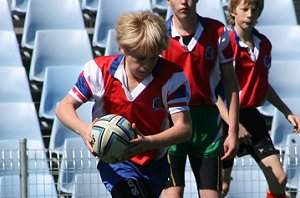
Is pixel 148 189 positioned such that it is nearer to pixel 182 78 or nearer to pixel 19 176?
pixel 182 78

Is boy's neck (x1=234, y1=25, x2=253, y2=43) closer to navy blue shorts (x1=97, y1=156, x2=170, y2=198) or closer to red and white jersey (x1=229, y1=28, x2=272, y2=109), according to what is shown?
red and white jersey (x1=229, y1=28, x2=272, y2=109)

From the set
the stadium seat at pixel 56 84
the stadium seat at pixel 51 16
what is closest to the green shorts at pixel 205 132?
the stadium seat at pixel 56 84

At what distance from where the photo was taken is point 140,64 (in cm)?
460

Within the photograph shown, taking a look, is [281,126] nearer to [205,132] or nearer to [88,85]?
[205,132]

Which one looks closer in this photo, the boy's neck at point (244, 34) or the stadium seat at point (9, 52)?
the boy's neck at point (244, 34)

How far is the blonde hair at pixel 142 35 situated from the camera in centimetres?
449

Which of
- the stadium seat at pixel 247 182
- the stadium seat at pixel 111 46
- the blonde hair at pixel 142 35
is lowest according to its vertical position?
the stadium seat at pixel 247 182

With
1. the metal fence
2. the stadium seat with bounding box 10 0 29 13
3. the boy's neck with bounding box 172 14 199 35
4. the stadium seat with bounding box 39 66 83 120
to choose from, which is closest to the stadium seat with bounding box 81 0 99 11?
the stadium seat with bounding box 10 0 29 13

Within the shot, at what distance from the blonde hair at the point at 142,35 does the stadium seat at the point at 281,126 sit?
3.81m

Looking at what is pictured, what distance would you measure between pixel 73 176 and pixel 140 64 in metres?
2.62

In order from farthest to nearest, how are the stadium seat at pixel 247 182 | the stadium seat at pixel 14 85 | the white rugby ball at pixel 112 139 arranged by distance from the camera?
1. the stadium seat at pixel 14 85
2. the stadium seat at pixel 247 182
3. the white rugby ball at pixel 112 139

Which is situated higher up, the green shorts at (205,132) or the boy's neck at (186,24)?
the boy's neck at (186,24)

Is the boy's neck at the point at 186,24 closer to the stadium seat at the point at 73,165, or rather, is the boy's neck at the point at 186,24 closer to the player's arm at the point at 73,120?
the player's arm at the point at 73,120

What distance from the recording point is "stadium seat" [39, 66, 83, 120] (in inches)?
341
